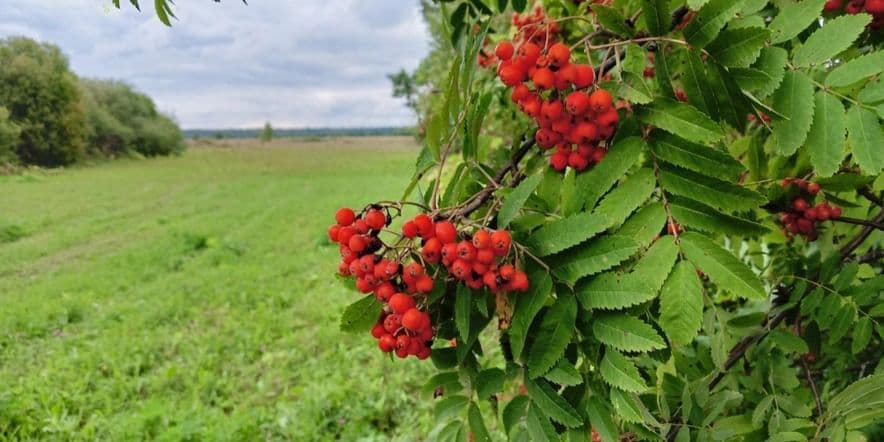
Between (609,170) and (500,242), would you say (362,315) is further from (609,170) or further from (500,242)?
(609,170)

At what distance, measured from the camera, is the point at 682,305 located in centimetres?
81

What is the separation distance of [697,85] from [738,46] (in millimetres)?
80

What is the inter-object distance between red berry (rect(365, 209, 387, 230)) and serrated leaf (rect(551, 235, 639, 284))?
299 mm

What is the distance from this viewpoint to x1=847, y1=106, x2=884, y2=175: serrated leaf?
0.85 meters

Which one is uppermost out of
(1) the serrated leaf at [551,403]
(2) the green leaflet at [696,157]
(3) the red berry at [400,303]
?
(2) the green leaflet at [696,157]

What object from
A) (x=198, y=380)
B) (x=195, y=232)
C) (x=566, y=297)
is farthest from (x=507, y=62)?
(x=195, y=232)

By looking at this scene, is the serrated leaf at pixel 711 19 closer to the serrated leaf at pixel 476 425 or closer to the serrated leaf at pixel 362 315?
the serrated leaf at pixel 362 315

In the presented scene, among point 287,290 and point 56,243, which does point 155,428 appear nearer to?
point 287,290

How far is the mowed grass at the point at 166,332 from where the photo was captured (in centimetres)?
350

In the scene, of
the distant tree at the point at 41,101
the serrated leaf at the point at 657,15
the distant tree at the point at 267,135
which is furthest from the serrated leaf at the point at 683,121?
the distant tree at the point at 267,135

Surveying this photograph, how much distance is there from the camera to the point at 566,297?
2.97 feet

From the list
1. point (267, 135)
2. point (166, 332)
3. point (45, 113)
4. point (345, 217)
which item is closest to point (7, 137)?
point (45, 113)

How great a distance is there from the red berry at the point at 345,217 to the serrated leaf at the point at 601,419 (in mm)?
538

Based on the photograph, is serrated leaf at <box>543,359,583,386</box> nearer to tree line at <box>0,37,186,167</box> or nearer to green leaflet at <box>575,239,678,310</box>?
green leaflet at <box>575,239,678,310</box>
